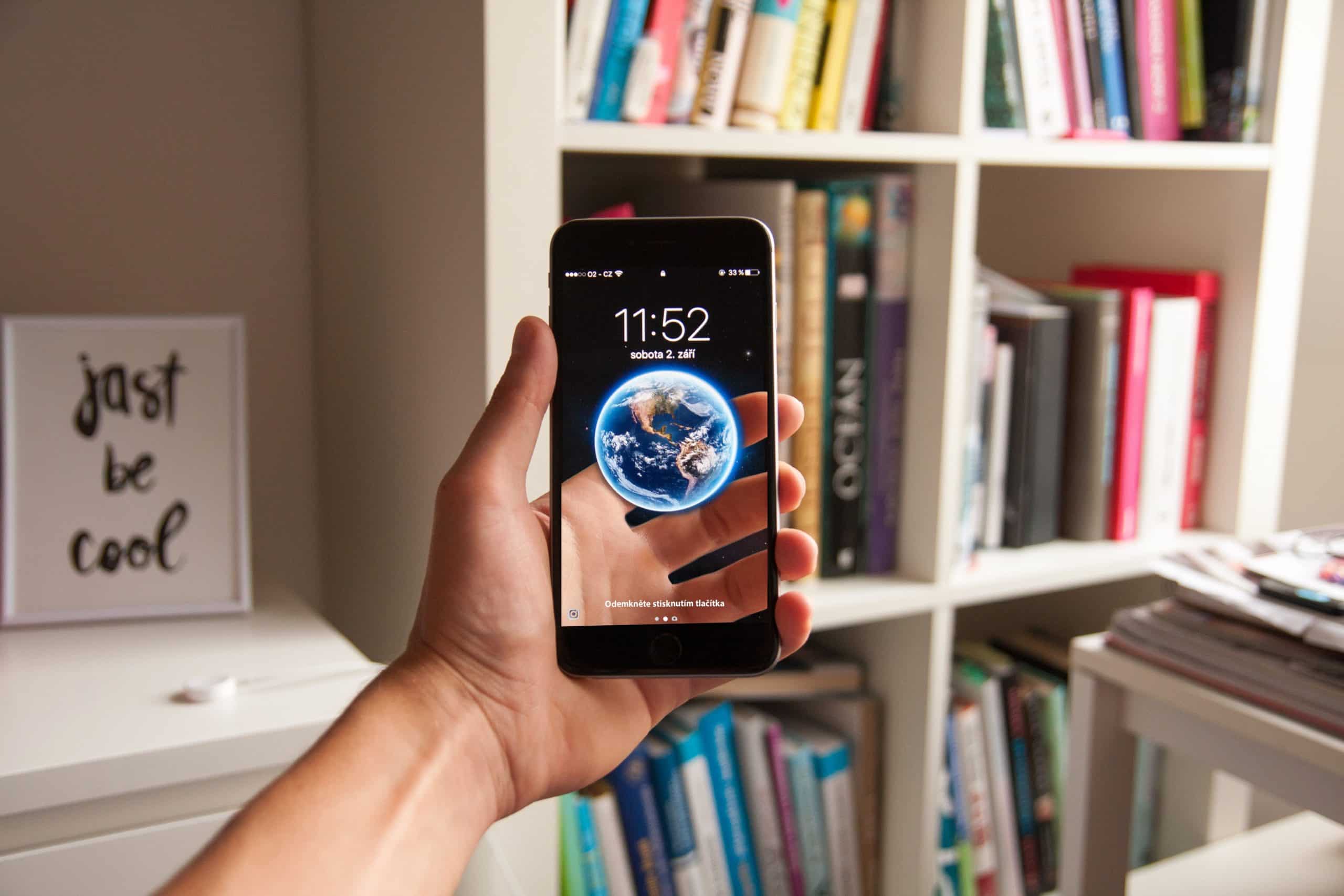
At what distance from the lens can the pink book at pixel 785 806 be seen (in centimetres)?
112

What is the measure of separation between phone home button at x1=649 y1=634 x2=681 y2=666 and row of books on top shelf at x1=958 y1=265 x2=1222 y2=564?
56cm

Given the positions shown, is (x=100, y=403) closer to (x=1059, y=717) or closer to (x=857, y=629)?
(x=857, y=629)

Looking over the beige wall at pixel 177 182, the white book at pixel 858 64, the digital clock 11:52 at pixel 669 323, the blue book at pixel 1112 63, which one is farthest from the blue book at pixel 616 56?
the blue book at pixel 1112 63

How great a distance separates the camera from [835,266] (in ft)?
3.37

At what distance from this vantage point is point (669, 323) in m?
0.64

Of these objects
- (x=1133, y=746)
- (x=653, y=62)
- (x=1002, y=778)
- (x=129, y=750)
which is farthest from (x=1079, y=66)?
(x=129, y=750)

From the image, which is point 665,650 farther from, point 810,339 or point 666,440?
point 810,339

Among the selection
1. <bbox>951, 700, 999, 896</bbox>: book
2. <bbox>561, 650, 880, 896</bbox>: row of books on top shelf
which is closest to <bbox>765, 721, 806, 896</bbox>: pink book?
<bbox>561, 650, 880, 896</bbox>: row of books on top shelf

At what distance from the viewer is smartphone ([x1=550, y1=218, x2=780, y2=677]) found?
637 millimetres

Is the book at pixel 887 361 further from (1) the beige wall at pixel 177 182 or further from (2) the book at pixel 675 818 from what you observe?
(1) the beige wall at pixel 177 182

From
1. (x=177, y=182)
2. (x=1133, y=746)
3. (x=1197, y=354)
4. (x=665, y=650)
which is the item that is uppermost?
(x=177, y=182)

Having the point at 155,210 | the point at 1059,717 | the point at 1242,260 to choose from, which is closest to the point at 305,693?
the point at 155,210

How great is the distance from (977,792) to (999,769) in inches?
1.6

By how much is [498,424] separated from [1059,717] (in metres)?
0.93
